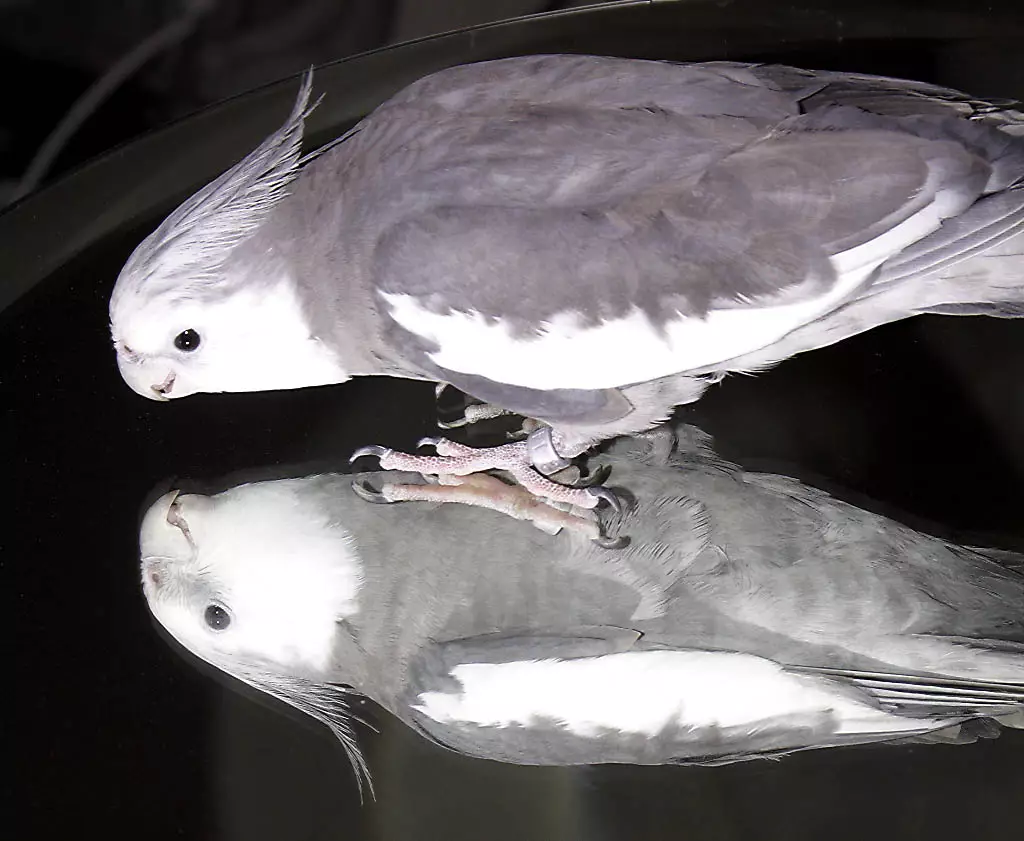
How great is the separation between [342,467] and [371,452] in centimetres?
4

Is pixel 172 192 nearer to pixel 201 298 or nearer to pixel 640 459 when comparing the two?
pixel 201 298

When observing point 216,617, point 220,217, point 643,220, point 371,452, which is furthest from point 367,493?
point 643,220

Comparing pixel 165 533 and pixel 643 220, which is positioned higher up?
pixel 643 220

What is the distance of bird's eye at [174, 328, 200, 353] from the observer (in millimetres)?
882

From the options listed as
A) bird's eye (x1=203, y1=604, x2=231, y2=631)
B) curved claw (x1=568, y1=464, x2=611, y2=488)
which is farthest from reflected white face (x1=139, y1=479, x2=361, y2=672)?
curved claw (x1=568, y1=464, x2=611, y2=488)

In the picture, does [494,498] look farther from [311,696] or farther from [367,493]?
[311,696]

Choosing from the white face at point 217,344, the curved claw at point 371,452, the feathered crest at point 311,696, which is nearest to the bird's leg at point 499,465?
the curved claw at point 371,452

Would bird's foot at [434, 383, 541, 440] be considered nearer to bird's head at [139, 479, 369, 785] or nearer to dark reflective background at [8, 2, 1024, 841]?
dark reflective background at [8, 2, 1024, 841]

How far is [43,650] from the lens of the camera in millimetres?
892

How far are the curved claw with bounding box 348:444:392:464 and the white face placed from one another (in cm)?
8

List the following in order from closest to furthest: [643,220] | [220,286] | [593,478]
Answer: [643,220] < [220,286] < [593,478]

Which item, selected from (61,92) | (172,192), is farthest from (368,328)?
(61,92)

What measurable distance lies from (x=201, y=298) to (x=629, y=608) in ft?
1.45

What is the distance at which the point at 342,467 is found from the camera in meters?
1.00
